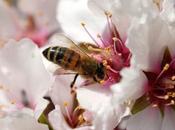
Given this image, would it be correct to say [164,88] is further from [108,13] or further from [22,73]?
[22,73]

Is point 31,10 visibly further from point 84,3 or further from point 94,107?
point 94,107

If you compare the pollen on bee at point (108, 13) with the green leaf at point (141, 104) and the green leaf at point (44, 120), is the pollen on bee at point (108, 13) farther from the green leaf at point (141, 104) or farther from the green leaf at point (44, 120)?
the green leaf at point (44, 120)

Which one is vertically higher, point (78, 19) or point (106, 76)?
point (78, 19)

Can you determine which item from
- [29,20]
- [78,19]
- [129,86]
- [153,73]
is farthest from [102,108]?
[29,20]

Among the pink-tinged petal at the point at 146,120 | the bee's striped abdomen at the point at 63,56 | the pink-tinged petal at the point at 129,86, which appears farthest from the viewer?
the bee's striped abdomen at the point at 63,56

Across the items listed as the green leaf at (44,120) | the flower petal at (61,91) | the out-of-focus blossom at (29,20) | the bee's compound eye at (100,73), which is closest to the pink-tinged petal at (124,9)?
the bee's compound eye at (100,73)

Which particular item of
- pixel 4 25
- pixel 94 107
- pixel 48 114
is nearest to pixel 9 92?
pixel 48 114

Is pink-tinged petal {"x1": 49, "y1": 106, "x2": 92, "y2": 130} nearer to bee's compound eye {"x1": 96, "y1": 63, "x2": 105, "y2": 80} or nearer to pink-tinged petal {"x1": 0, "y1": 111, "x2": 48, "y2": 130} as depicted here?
pink-tinged petal {"x1": 0, "y1": 111, "x2": 48, "y2": 130}
